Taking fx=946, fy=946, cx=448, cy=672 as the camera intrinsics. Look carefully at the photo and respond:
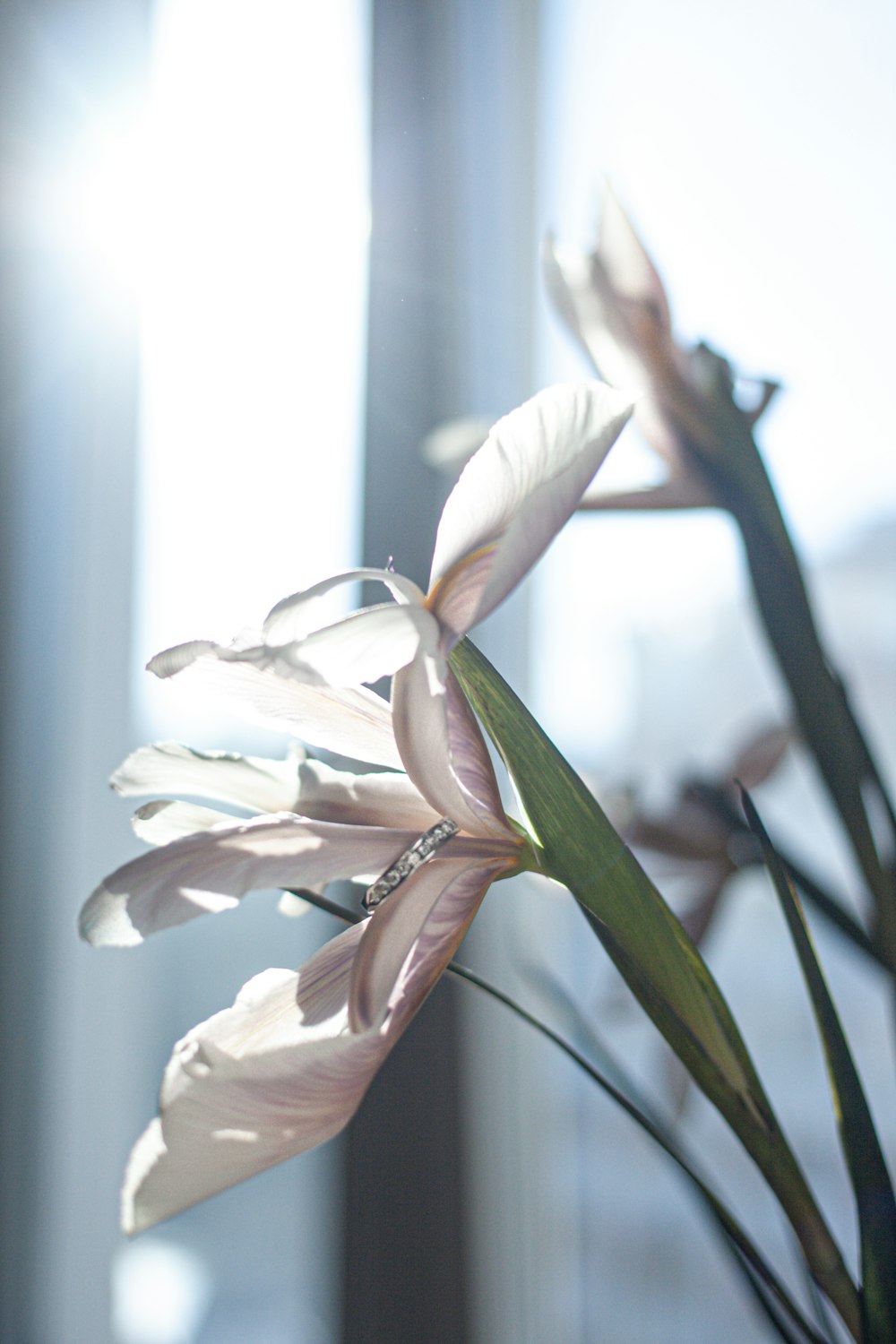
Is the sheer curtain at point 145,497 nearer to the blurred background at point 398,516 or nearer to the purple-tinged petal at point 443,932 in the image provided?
the blurred background at point 398,516

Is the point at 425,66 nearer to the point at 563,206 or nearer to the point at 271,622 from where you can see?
the point at 563,206

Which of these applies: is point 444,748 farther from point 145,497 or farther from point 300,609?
point 145,497

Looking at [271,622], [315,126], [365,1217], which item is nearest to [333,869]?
[271,622]

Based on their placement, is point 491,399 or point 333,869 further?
point 491,399

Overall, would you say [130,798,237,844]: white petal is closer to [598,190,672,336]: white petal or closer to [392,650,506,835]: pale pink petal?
[392,650,506,835]: pale pink petal

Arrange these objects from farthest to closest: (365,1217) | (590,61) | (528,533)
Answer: (590,61) → (365,1217) → (528,533)

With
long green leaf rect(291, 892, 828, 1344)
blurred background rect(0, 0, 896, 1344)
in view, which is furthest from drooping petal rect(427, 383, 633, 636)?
blurred background rect(0, 0, 896, 1344)

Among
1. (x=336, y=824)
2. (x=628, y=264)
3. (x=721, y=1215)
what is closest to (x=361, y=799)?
(x=336, y=824)
